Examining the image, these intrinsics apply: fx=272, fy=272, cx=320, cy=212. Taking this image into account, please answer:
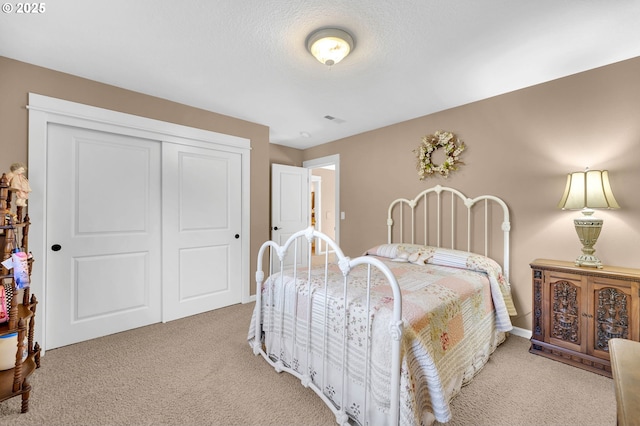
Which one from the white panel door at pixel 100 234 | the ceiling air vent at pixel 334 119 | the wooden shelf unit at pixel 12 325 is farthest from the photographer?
the ceiling air vent at pixel 334 119

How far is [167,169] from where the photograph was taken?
293 cm

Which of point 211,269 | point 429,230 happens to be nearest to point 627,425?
point 429,230

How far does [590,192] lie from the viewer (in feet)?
6.85

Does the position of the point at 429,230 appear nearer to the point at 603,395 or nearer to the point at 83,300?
the point at 603,395

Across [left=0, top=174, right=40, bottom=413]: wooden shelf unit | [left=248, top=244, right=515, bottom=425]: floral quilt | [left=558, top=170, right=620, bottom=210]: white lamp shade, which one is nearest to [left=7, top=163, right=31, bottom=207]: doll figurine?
[left=0, top=174, right=40, bottom=413]: wooden shelf unit

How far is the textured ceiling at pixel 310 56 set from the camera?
1.63m

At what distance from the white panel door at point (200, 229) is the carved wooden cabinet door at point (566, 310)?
3.17 meters

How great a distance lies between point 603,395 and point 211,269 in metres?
3.51

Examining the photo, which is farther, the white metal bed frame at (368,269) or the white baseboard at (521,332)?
the white baseboard at (521,332)

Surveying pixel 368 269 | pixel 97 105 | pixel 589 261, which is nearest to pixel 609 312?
pixel 589 261

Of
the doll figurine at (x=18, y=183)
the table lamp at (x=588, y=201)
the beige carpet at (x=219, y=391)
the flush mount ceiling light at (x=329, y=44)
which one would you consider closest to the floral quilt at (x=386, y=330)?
the beige carpet at (x=219, y=391)

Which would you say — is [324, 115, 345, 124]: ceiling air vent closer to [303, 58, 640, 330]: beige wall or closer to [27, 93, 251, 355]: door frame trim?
[303, 58, 640, 330]: beige wall

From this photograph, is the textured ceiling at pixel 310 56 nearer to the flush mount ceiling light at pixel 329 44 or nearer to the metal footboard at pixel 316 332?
the flush mount ceiling light at pixel 329 44

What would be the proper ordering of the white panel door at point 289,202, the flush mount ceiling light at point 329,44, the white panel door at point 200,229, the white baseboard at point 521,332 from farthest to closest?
the white panel door at point 289,202
the white panel door at point 200,229
the white baseboard at point 521,332
the flush mount ceiling light at point 329,44
